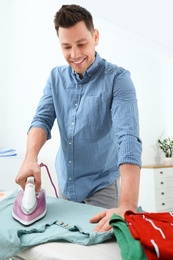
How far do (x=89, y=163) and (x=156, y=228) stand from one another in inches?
25.8

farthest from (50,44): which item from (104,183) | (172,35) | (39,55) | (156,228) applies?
(156,228)

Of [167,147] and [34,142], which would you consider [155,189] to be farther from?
[34,142]

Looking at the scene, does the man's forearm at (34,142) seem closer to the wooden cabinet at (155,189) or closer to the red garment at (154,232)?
the red garment at (154,232)

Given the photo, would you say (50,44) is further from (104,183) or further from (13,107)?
(104,183)

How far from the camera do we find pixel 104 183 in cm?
129

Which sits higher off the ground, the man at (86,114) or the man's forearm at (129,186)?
the man at (86,114)

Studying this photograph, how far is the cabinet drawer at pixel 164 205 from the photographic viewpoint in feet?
11.7

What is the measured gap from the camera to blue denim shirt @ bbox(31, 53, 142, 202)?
1.24 meters

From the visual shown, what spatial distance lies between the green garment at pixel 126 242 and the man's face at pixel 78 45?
76 cm

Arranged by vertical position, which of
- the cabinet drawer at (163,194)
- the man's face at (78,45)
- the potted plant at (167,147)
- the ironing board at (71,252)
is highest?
the man's face at (78,45)

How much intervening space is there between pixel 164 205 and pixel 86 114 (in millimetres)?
2825

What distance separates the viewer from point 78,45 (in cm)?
123

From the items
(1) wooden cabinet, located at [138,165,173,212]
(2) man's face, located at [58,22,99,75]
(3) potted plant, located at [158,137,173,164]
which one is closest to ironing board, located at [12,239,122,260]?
(2) man's face, located at [58,22,99,75]

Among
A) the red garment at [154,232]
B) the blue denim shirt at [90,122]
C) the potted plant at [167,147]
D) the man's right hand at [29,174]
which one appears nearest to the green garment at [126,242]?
the red garment at [154,232]
